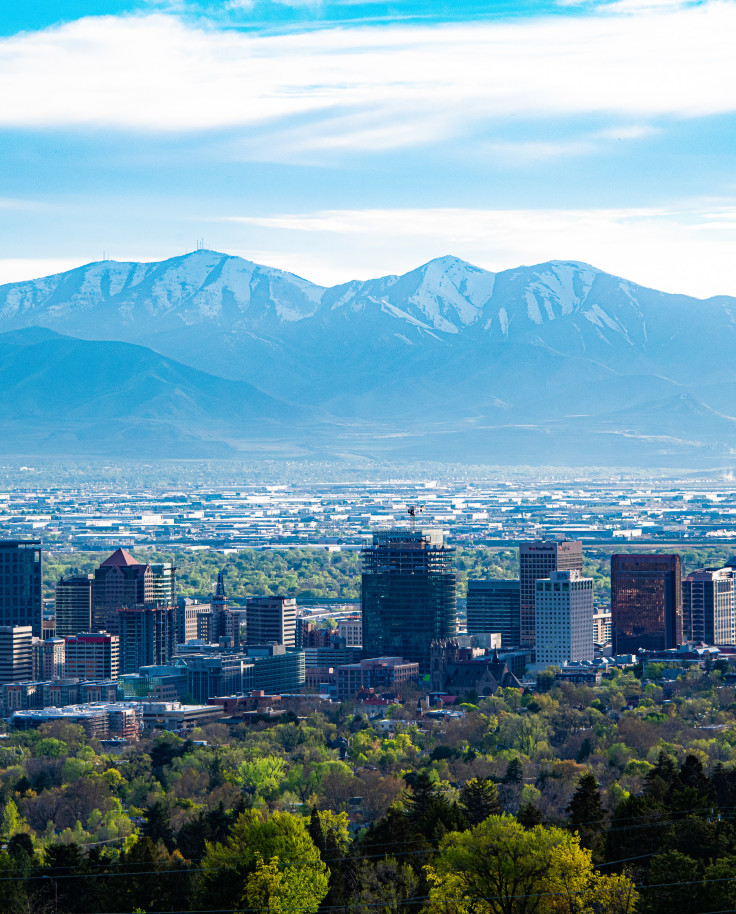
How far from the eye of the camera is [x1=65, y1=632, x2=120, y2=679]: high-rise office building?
12175cm

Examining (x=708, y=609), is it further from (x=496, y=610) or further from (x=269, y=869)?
(x=269, y=869)

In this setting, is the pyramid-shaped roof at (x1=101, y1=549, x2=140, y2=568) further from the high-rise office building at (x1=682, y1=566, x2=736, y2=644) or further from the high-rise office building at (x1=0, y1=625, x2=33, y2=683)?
the high-rise office building at (x1=682, y1=566, x2=736, y2=644)

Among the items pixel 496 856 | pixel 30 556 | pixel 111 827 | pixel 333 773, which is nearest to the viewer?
pixel 496 856

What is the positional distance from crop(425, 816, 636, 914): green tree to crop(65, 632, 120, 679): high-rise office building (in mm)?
79948

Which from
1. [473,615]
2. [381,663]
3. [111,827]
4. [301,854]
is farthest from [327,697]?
[301,854]

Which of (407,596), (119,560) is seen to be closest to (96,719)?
(407,596)

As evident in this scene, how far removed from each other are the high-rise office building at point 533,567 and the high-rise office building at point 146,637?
818 inches

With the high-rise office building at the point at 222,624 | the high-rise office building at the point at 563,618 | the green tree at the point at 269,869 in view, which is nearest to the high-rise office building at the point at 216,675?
the high-rise office building at the point at 222,624

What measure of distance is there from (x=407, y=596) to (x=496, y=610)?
395 inches

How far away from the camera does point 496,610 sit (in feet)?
438

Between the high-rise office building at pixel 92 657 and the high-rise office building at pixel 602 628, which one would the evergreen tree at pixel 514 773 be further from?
the high-rise office building at pixel 602 628

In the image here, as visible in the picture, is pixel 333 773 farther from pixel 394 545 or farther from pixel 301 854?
pixel 394 545

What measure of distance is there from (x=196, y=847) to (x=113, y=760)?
93.5ft

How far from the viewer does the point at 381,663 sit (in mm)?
116312
